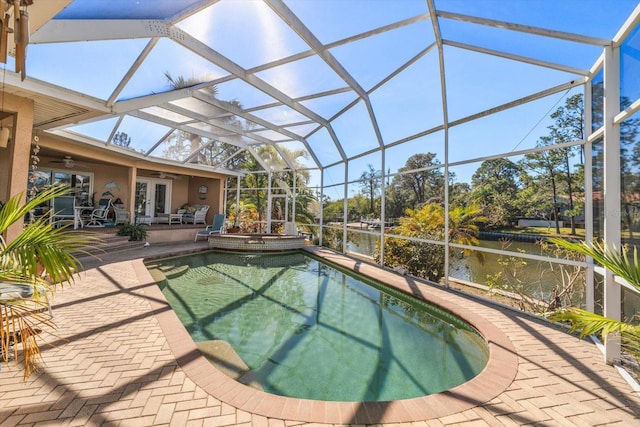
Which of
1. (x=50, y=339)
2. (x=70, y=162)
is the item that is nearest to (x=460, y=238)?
(x=50, y=339)

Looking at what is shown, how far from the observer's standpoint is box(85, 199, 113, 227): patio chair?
443 inches

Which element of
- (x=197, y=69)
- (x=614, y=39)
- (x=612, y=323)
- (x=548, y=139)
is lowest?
(x=612, y=323)

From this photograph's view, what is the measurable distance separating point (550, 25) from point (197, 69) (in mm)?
6286

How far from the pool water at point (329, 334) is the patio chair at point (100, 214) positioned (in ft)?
20.3

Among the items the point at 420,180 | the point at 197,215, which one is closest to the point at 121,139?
the point at 197,215

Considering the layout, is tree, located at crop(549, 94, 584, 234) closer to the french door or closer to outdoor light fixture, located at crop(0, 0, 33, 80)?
outdoor light fixture, located at crop(0, 0, 33, 80)

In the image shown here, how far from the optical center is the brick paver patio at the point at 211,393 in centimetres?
227

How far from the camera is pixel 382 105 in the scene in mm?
7516

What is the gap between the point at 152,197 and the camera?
14656 mm

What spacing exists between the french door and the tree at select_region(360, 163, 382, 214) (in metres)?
10.5

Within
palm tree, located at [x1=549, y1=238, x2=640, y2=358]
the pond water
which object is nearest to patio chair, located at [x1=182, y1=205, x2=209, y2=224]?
the pond water

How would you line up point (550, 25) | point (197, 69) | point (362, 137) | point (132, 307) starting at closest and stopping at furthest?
point (550, 25), point (132, 307), point (197, 69), point (362, 137)

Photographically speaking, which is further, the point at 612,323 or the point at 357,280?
the point at 357,280

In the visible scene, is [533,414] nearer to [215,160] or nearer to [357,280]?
[357,280]
